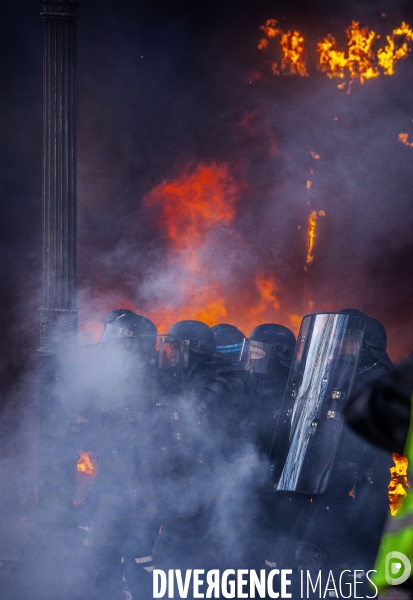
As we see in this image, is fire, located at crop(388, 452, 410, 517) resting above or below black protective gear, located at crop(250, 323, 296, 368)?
below

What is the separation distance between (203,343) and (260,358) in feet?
1.81

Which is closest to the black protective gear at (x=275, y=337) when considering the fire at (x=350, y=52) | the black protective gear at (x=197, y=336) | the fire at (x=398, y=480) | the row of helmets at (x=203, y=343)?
the row of helmets at (x=203, y=343)

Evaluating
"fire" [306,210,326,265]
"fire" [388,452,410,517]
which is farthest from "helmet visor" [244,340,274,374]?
"fire" [306,210,326,265]

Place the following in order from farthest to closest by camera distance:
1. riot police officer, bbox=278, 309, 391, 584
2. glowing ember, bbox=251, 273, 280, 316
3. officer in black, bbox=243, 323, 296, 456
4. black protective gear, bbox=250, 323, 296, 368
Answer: glowing ember, bbox=251, 273, 280, 316 → black protective gear, bbox=250, 323, 296, 368 → officer in black, bbox=243, 323, 296, 456 → riot police officer, bbox=278, 309, 391, 584

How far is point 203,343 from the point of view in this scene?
20.6 feet

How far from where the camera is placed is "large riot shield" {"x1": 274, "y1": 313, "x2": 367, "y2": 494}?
15.1 feet

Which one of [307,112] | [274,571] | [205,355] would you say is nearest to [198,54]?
[307,112]

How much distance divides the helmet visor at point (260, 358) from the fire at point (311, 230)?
145 inches

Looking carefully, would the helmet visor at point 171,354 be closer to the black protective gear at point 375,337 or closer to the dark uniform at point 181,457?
the dark uniform at point 181,457

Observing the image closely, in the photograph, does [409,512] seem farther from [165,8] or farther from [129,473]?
[165,8]

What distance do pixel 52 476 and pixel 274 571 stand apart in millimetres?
2671

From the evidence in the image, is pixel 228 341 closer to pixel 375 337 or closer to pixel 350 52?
pixel 375 337

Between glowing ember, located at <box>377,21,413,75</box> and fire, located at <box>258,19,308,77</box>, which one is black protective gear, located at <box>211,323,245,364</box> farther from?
glowing ember, located at <box>377,21,413,75</box>

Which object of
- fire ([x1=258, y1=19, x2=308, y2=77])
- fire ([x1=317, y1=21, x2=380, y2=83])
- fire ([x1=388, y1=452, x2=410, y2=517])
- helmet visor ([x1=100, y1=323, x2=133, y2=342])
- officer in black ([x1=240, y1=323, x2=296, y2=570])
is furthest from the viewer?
fire ([x1=258, y1=19, x2=308, y2=77])
